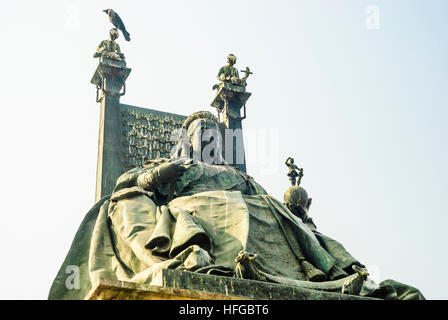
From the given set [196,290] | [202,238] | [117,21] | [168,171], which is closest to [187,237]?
[202,238]

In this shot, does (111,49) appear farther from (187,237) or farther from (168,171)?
(187,237)

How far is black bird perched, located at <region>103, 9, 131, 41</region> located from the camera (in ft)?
47.2

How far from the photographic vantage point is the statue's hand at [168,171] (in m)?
11.3

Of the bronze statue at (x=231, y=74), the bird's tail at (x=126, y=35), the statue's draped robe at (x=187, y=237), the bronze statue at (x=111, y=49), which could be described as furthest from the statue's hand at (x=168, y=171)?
the bronze statue at (x=231, y=74)

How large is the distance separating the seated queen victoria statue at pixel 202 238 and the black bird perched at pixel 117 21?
3199 millimetres

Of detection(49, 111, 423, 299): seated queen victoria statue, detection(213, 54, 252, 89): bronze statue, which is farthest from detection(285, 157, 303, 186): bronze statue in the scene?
detection(213, 54, 252, 89): bronze statue

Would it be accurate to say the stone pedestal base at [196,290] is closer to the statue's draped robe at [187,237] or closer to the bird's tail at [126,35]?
the statue's draped robe at [187,237]

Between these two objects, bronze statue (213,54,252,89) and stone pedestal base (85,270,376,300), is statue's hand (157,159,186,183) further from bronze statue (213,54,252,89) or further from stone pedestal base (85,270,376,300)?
bronze statue (213,54,252,89)

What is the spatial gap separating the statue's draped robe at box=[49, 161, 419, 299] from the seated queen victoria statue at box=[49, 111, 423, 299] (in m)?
0.01

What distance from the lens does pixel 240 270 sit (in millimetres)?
8914
